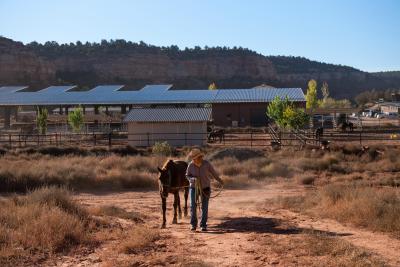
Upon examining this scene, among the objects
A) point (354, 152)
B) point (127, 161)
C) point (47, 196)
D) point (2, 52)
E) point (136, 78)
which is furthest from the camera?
point (136, 78)

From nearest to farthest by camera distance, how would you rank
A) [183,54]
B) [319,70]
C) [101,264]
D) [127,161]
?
[101,264] < [127,161] < [183,54] < [319,70]

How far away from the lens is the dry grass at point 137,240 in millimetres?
9039

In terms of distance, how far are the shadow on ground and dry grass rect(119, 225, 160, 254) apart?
59.9 inches

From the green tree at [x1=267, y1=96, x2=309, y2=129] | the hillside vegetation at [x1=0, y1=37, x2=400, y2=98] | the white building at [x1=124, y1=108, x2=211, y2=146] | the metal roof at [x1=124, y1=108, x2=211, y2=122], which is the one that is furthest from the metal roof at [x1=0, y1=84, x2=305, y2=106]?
the hillside vegetation at [x1=0, y1=37, x2=400, y2=98]

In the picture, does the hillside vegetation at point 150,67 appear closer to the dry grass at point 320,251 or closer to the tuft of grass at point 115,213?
the tuft of grass at point 115,213

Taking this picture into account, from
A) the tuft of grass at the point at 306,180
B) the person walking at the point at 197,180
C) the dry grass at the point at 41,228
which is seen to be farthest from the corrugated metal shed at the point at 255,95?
the dry grass at the point at 41,228

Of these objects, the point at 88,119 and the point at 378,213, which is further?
the point at 88,119

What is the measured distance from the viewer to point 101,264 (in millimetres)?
8195

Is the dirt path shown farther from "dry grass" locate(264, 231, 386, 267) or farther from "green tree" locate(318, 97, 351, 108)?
"green tree" locate(318, 97, 351, 108)

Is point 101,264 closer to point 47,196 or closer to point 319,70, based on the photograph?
point 47,196

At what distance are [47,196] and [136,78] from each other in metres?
135

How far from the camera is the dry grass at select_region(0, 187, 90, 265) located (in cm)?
889

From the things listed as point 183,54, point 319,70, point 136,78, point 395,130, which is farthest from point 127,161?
point 319,70

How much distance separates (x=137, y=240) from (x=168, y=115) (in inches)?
1216
